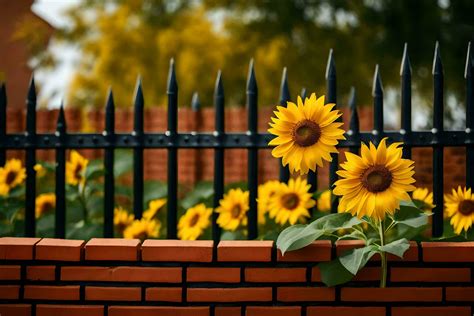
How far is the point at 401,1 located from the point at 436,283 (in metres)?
9.30

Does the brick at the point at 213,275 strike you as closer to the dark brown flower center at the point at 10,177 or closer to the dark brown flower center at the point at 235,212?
the dark brown flower center at the point at 235,212

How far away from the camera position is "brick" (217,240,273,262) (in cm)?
276

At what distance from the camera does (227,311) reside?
9.13 feet

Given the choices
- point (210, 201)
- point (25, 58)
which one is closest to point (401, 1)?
point (210, 201)

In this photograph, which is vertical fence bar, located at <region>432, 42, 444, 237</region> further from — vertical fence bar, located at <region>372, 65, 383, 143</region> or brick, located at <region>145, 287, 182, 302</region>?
brick, located at <region>145, 287, 182, 302</region>

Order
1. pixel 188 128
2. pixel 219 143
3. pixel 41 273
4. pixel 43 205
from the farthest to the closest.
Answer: pixel 188 128, pixel 43 205, pixel 219 143, pixel 41 273

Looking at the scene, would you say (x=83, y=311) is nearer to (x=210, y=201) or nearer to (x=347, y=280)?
(x=347, y=280)

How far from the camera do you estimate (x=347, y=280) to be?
2.68m

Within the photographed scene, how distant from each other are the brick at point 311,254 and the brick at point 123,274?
15.2 inches

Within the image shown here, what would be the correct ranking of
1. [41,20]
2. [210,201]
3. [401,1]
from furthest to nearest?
[41,20], [401,1], [210,201]

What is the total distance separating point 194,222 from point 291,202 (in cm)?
53

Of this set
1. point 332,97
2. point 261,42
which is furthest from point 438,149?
point 261,42

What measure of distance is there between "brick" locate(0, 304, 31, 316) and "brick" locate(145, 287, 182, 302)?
0.43 meters

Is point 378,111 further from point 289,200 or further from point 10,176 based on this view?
point 10,176
